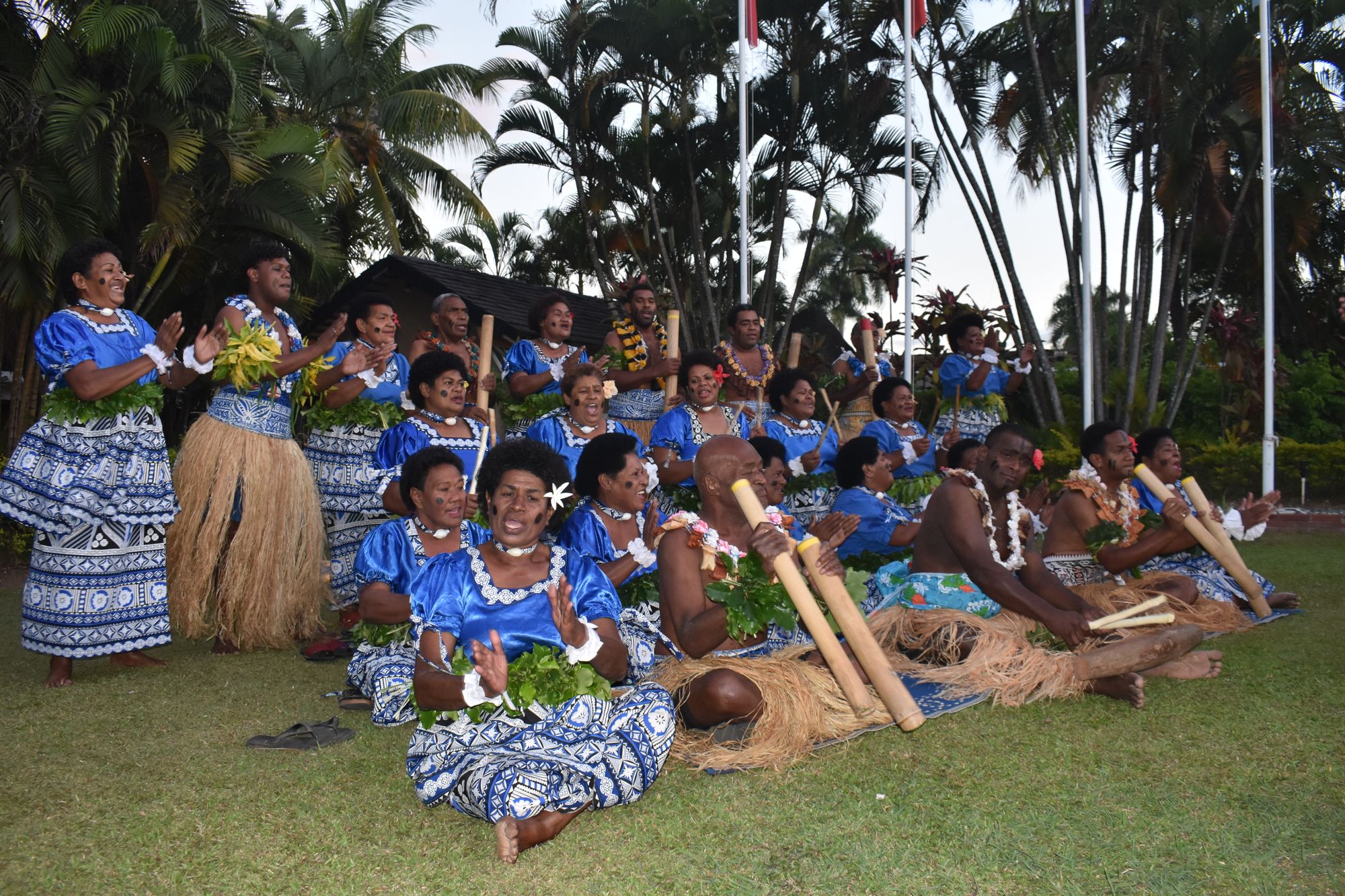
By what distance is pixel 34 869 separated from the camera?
8.61ft

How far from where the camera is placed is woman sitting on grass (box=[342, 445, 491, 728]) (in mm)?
3842

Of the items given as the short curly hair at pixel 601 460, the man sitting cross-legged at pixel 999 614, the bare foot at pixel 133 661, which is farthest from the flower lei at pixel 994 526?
the bare foot at pixel 133 661

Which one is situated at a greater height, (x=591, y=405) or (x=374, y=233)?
(x=374, y=233)

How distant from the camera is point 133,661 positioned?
502cm

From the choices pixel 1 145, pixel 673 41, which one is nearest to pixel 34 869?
pixel 1 145

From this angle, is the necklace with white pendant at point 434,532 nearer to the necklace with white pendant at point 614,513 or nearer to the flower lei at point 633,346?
the necklace with white pendant at point 614,513

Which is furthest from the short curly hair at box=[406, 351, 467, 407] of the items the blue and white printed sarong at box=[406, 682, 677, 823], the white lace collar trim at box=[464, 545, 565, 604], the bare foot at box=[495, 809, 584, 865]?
the bare foot at box=[495, 809, 584, 865]

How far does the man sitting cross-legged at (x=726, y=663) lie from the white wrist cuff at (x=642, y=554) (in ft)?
1.29

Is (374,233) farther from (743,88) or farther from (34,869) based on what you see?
(34,869)

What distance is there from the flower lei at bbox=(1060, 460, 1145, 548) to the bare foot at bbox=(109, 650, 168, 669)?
461cm

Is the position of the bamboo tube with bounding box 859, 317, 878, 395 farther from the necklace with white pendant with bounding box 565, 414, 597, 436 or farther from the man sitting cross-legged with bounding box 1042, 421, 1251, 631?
the necklace with white pendant with bounding box 565, 414, 597, 436

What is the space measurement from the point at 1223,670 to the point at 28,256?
1027 centimetres

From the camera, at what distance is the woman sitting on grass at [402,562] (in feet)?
12.6

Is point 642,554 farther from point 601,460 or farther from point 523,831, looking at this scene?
point 523,831
